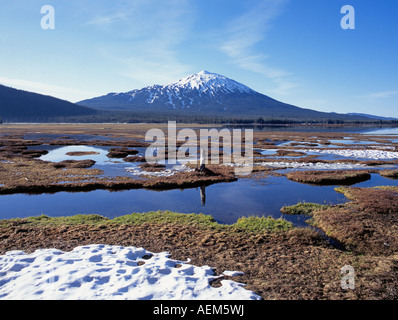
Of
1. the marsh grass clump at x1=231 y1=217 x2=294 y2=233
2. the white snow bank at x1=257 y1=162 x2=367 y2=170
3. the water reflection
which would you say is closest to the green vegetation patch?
the marsh grass clump at x1=231 y1=217 x2=294 y2=233

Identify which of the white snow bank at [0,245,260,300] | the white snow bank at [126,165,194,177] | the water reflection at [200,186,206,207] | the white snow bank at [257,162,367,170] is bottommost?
the water reflection at [200,186,206,207]

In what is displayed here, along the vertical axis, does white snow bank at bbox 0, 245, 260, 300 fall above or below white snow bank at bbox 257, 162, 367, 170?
below

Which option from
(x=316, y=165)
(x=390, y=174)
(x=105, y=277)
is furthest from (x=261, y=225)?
(x=316, y=165)

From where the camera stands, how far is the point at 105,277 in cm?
893

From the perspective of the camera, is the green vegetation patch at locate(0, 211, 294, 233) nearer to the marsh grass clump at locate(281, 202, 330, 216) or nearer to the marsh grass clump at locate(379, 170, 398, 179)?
the marsh grass clump at locate(281, 202, 330, 216)

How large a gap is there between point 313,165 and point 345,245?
25480 mm

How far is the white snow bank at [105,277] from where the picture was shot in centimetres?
787

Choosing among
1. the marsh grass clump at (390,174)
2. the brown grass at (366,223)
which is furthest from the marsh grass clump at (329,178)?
the brown grass at (366,223)

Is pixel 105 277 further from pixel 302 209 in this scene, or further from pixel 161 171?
pixel 161 171

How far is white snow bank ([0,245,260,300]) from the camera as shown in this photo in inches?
310

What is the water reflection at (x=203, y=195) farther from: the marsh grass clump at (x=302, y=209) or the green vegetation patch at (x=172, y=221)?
the marsh grass clump at (x=302, y=209)

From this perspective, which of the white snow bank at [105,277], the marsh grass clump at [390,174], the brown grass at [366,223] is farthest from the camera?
the marsh grass clump at [390,174]

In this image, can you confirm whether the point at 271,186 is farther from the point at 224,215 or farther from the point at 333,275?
the point at 333,275

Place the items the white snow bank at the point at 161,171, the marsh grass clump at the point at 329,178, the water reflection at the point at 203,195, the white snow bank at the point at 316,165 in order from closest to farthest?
the water reflection at the point at 203,195, the marsh grass clump at the point at 329,178, the white snow bank at the point at 161,171, the white snow bank at the point at 316,165
